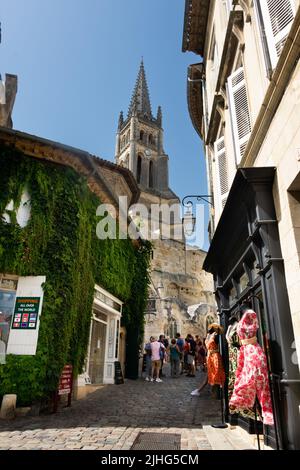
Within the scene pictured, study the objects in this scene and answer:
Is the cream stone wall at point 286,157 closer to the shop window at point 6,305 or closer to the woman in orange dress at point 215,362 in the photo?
the woman in orange dress at point 215,362

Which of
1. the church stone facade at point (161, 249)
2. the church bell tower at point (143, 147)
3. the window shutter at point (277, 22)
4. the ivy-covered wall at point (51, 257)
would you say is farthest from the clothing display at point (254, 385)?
the church bell tower at point (143, 147)

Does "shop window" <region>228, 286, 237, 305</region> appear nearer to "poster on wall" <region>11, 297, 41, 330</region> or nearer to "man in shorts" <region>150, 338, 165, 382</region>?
"poster on wall" <region>11, 297, 41, 330</region>

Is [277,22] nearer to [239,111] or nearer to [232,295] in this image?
[239,111]

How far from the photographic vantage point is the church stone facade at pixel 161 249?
1411 inches

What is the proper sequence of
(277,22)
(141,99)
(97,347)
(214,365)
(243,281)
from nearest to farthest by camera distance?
(277,22) → (243,281) → (214,365) → (97,347) → (141,99)

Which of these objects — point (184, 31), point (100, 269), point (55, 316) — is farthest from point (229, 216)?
point (184, 31)

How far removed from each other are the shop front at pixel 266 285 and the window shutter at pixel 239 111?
137cm

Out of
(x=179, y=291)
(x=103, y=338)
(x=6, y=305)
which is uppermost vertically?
(x=179, y=291)

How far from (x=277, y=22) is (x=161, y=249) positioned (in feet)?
149

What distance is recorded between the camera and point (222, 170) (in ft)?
24.8

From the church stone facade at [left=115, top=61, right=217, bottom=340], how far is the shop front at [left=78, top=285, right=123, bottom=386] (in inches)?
770

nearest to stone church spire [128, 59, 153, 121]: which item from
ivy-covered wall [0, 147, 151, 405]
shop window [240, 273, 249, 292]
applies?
ivy-covered wall [0, 147, 151, 405]

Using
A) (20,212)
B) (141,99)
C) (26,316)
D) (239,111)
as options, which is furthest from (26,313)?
(141,99)
